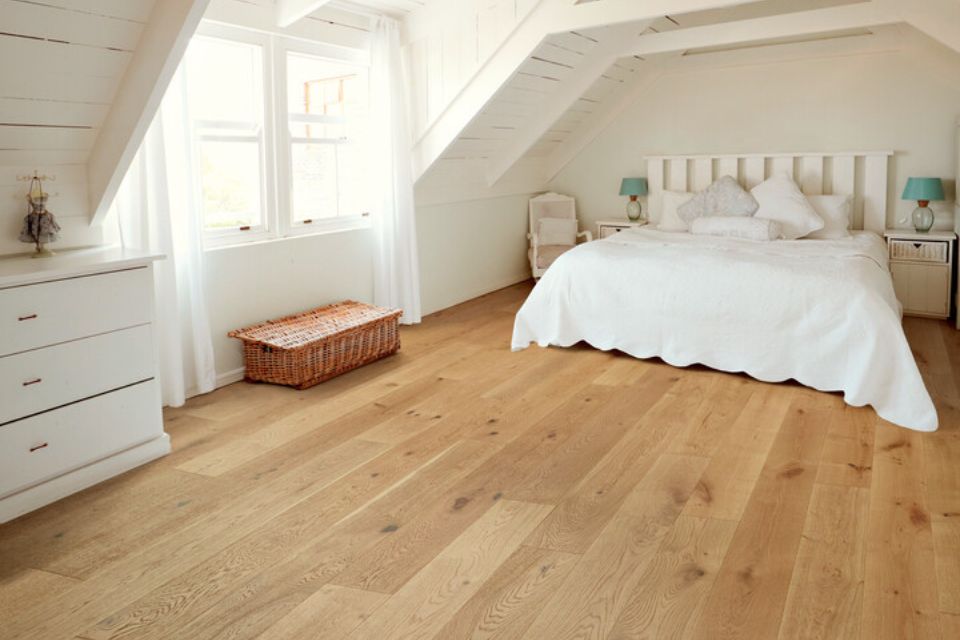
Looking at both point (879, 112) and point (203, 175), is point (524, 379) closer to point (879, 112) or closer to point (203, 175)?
point (203, 175)

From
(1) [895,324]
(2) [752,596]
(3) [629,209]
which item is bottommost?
(2) [752,596]

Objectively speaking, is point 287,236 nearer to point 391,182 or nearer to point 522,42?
point 391,182

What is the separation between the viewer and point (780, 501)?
8.84 ft

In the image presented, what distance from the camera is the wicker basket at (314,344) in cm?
403

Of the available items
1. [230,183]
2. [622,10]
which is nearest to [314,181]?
[230,183]

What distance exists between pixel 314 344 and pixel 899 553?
109 inches

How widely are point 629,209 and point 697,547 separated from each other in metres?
4.71

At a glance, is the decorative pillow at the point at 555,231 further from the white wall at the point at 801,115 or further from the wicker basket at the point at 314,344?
the wicker basket at the point at 314,344

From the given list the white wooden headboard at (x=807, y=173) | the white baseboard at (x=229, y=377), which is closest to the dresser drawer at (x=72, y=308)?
the white baseboard at (x=229, y=377)

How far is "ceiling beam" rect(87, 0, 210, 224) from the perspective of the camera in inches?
107

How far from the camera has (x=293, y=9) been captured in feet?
13.8

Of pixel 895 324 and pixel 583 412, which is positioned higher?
pixel 895 324

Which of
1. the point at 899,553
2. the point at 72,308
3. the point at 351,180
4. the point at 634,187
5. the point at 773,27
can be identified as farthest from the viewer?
the point at 634,187

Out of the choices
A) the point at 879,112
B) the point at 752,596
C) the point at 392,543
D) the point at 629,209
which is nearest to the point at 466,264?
the point at 629,209
